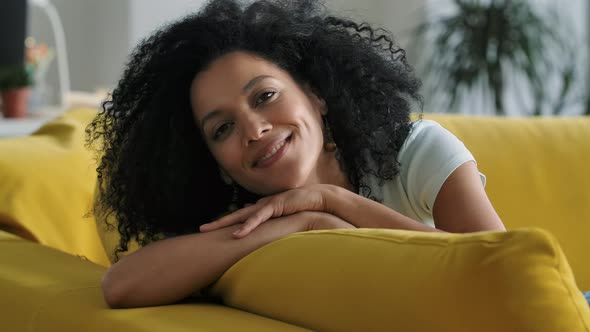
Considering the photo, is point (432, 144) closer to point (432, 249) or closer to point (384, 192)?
point (384, 192)

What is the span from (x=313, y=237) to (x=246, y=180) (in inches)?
18.8

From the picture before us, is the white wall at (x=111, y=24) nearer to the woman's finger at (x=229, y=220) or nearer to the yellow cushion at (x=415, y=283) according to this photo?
the woman's finger at (x=229, y=220)

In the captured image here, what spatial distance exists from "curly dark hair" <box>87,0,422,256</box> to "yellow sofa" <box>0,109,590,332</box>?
6.4 inches

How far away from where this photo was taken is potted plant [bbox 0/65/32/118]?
12.5 feet

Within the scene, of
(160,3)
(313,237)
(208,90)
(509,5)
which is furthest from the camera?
(160,3)

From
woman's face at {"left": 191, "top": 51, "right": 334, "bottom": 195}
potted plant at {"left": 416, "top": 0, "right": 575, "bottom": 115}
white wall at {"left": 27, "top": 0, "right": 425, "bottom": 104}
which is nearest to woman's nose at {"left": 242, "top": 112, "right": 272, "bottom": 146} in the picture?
woman's face at {"left": 191, "top": 51, "right": 334, "bottom": 195}

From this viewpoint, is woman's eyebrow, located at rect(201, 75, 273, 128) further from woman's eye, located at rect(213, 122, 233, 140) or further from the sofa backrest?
the sofa backrest

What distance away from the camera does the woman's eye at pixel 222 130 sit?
156 cm

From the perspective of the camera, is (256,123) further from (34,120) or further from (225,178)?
(34,120)

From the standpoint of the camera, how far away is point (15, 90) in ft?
12.8

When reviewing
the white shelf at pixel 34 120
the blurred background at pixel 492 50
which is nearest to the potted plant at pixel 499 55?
the blurred background at pixel 492 50

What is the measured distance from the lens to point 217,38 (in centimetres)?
162

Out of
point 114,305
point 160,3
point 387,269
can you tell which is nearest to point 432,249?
point 387,269

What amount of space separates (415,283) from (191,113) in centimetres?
80
